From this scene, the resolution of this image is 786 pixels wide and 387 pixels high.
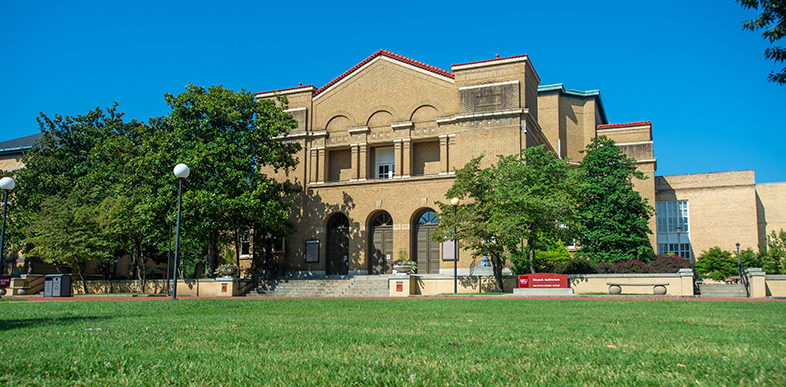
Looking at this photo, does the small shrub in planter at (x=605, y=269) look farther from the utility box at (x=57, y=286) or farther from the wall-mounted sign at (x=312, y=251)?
the utility box at (x=57, y=286)

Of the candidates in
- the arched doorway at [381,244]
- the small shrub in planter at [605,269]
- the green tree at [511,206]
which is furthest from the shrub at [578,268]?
the arched doorway at [381,244]

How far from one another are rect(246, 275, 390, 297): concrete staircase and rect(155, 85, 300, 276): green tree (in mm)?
2729

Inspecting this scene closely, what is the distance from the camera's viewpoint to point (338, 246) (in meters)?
35.5

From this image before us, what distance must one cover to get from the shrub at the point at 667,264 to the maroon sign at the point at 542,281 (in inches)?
319

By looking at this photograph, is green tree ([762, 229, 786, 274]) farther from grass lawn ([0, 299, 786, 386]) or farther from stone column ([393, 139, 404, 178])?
grass lawn ([0, 299, 786, 386])

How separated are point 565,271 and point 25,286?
2766cm

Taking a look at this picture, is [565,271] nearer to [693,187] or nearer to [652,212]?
[652,212]

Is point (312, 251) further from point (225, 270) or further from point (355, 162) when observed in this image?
point (355, 162)

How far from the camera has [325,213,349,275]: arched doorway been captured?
35312 mm

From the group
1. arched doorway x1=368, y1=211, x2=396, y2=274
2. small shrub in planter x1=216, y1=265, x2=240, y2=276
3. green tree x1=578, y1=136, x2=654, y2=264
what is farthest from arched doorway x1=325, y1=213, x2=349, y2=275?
green tree x1=578, y1=136, x2=654, y2=264

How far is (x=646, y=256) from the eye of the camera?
32500 millimetres

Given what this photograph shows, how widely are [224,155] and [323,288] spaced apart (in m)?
8.49

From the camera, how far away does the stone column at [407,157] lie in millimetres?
33906

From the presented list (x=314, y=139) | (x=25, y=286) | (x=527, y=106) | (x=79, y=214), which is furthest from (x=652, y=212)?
(x=25, y=286)
